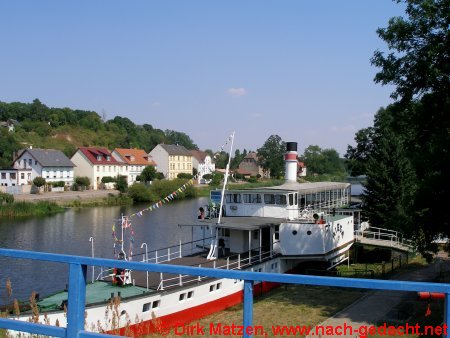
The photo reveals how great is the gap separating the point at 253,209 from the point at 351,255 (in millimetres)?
10776

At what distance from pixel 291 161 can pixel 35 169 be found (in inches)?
2531

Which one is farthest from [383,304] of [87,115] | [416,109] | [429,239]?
[87,115]

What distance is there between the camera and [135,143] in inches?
6220

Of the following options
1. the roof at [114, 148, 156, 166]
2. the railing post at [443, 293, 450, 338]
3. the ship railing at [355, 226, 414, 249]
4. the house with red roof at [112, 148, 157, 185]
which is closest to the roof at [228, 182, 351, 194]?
the ship railing at [355, 226, 414, 249]

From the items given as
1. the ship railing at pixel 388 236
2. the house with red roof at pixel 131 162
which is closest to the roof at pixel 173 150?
the house with red roof at pixel 131 162

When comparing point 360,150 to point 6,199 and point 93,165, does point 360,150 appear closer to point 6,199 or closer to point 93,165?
point 6,199

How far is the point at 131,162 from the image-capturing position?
108 m

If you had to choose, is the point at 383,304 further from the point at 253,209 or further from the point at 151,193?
the point at 151,193

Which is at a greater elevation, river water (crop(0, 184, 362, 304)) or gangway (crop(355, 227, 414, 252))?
gangway (crop(355, 227, 414, 252))

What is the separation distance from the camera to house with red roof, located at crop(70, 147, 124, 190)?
308ft

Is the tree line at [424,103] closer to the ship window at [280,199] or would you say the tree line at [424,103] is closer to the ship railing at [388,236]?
the ship window at [280,199]

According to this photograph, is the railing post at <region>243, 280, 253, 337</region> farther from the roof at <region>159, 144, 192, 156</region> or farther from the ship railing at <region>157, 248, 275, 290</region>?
the roof at <region>159, 144, 192, 156</region>

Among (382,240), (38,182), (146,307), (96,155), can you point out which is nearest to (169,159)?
(96,155)

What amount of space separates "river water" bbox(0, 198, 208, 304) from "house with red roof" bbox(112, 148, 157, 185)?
37.8 metres
